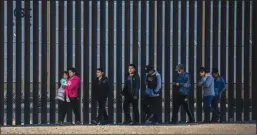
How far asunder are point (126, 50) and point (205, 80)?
189cm

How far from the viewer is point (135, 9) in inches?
618

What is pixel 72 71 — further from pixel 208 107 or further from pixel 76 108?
pixel 208 107

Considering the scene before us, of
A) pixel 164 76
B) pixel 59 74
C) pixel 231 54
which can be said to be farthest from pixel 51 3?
pixel 231 54

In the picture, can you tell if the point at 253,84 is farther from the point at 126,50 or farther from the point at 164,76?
the point at 126,50

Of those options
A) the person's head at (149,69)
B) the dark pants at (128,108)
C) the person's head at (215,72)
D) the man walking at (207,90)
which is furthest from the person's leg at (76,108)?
the person's head at (215,72)

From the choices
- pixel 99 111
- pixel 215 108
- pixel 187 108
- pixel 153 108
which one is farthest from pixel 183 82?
pixel 99 111

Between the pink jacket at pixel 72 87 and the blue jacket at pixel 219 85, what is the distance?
3146mm

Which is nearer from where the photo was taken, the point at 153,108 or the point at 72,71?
the point at 72,71

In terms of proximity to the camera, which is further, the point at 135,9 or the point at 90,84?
the point at 90,84

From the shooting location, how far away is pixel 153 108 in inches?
627

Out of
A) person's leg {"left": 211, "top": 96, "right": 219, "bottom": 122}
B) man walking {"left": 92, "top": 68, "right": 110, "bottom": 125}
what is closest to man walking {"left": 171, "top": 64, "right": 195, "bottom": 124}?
person's leg {"left": 211, "top": 96, "right": 219, "bottom": 122}

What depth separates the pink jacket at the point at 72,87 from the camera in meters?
15.6

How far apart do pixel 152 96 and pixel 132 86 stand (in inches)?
20.6

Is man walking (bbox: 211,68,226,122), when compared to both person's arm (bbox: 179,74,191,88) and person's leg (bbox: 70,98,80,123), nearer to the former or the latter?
person's arm (bbox: 179,74,191,88)
